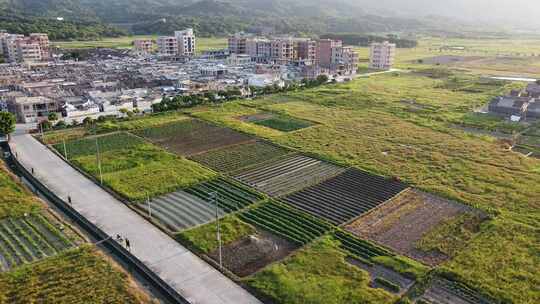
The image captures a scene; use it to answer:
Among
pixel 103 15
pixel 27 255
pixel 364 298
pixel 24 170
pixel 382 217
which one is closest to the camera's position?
pixel 364 298

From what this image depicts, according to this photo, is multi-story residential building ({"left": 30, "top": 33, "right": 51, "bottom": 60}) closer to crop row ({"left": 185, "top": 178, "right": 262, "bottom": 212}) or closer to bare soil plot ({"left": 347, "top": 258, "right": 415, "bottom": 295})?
crop row ({"left": 185, "top": 178, "right": 262, "bottom": 212})

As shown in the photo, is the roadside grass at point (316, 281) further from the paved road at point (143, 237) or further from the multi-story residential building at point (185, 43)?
the multi-story residential building at point (185, 43)

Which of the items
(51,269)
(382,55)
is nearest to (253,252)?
(51,269)

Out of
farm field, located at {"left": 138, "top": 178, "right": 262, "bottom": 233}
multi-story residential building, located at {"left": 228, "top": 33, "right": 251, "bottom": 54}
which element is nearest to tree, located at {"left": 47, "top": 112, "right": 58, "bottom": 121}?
farm field, located at {"left": 138, "top": 178, "right": 262, "bottom": 233}

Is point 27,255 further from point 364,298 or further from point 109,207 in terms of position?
point 364,298

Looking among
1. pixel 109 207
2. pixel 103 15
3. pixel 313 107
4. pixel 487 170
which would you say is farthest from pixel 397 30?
pixel 109 207

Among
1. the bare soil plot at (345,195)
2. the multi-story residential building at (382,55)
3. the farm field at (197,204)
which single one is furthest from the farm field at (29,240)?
the multi-story residential building at (382,55)
